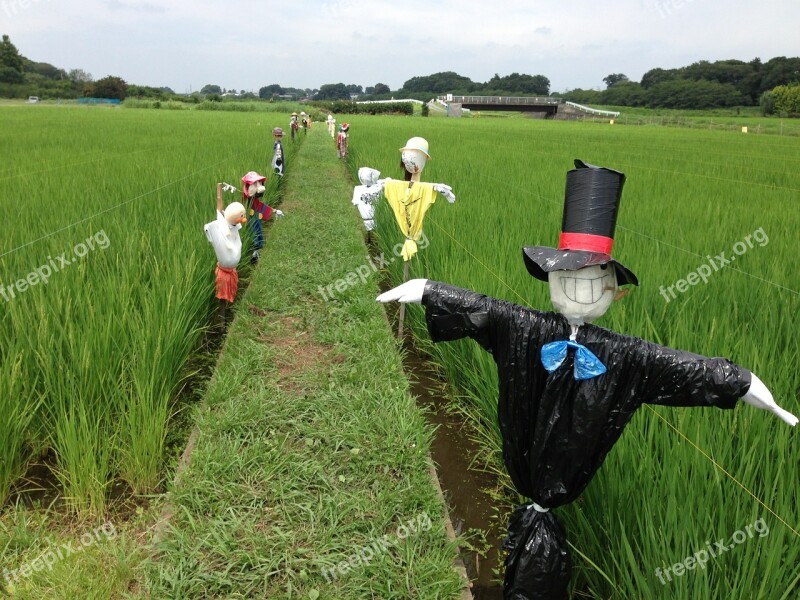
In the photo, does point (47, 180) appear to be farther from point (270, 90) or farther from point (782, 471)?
point (270, 90)

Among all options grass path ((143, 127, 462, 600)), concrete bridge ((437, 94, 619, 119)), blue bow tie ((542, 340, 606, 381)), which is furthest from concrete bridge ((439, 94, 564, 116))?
blue bow tie ((542, 340, 606, 381))

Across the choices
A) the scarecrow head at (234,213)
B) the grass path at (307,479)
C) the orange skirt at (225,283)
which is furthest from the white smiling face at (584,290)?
the orange skirt at (225,283)

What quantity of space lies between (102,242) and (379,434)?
2.42 metres

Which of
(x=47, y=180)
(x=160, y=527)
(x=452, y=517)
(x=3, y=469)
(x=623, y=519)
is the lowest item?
(x=452, y=517)

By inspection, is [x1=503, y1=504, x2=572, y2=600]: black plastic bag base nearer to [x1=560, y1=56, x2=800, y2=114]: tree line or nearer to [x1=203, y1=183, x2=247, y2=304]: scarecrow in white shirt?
[x1=203, y1=183, x2=247, y2=304]: scarecrow in white shirt

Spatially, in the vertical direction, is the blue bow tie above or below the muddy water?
above

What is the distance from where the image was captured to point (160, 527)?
1874 millimetres

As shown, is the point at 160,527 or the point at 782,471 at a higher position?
the point at 782,471

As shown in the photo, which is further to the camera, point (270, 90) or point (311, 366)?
point (270, 90)

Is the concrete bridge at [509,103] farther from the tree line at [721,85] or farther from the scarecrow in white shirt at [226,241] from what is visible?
the scarecrow in white shirt at [226,241]

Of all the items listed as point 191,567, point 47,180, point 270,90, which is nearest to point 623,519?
point 191,567

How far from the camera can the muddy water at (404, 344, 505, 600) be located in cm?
187

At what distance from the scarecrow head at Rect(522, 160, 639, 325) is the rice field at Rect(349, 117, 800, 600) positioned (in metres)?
0.57

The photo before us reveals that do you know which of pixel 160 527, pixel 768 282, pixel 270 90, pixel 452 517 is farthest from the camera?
pixel 270 90
